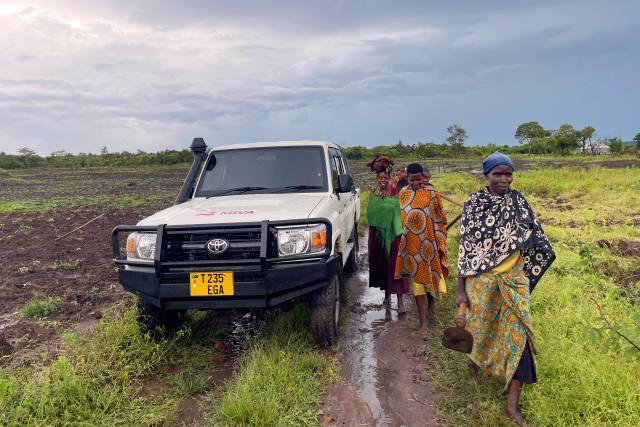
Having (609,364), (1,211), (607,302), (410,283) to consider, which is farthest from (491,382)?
(1,211)

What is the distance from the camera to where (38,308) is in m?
5.62

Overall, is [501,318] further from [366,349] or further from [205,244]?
[205,244]

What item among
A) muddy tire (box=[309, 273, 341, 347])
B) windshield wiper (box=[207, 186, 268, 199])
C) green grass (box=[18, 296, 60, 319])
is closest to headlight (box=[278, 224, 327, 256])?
muddy tire (box=[309, 273, 341, 347])

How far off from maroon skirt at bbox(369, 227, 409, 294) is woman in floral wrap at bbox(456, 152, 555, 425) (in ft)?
5.45

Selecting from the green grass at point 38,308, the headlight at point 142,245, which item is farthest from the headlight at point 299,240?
the green grass at point 38,308

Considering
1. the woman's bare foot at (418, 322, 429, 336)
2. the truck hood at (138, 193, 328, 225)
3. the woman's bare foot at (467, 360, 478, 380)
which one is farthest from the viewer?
the woman's bare foot at (418, 322, 429, 336)

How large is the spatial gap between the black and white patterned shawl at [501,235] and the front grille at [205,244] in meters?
1.61

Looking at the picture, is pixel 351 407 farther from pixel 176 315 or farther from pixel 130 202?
pixel 130 202

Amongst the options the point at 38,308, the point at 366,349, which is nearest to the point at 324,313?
the point at 366,349

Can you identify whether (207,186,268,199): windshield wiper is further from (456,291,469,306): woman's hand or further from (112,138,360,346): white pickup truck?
(456,291,469,306): woman's hand

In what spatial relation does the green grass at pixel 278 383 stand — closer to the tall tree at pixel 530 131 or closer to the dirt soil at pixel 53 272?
the dirt soil at pixel 53 272

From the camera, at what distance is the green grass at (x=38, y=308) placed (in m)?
5.55

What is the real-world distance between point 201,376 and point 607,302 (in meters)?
4.06

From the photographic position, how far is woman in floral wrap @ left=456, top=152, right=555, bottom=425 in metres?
3.07
